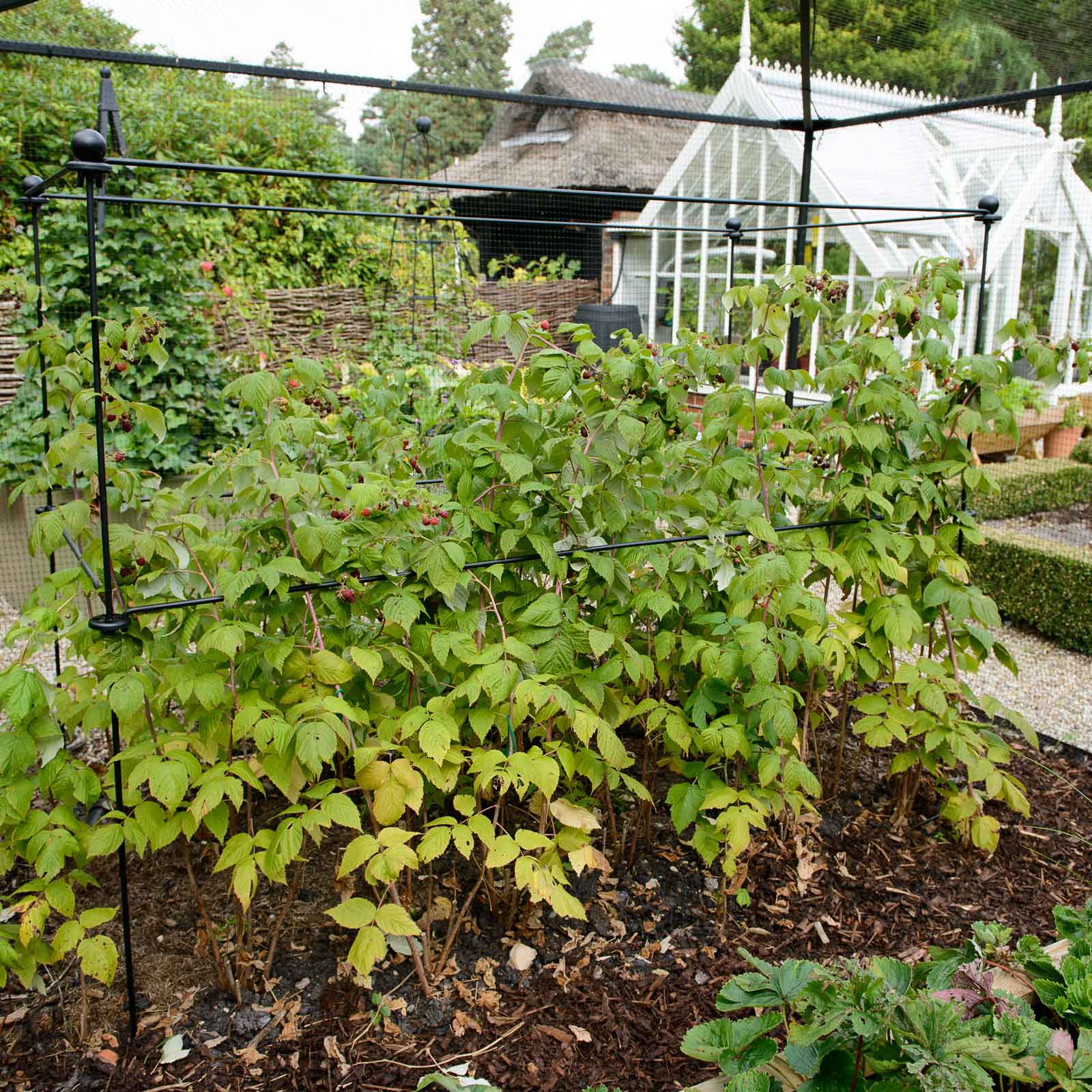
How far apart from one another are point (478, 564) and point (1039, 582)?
3446 mm

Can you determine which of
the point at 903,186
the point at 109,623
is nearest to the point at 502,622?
the point at 109,623

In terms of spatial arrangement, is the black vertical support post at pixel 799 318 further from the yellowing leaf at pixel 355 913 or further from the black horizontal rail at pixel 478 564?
the yellowing leaf at pixel 355 913

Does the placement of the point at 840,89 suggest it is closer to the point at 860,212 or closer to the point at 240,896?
the point at 860,212

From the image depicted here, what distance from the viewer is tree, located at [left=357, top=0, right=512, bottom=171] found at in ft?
21.3

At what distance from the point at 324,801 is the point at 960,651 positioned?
1.73m

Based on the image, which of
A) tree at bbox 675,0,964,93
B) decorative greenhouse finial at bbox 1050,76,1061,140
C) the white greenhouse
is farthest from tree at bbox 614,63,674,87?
decorative greenhouse finial at bbox 1050,76,1061,140

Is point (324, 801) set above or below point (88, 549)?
below

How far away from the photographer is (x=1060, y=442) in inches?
284

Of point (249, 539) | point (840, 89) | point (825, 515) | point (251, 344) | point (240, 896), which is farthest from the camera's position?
point (840, 89)

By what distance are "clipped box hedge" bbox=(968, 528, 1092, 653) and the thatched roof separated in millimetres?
8150

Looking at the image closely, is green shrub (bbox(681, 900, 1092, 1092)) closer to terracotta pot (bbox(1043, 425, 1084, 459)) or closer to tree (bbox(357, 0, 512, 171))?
tree (bbox(357, 0, 512, 171))

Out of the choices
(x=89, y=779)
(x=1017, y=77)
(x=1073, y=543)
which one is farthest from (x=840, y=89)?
(x=89, y=779)

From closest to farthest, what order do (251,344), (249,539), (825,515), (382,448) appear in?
(249,539)
(382,448)
(825,515)
(251,344)

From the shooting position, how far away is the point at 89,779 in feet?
5.57
